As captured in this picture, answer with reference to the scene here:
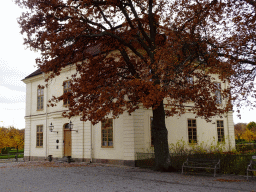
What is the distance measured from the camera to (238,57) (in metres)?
10.9

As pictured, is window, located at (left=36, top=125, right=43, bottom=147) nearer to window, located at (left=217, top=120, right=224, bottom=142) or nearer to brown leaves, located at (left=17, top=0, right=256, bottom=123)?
brown leaves, located at (left=17, top=0, right=256, bottom=123)

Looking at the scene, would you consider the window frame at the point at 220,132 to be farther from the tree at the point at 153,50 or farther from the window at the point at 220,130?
the tree at the point at 153,50

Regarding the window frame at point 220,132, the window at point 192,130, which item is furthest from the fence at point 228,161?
the window frame at point 220,132

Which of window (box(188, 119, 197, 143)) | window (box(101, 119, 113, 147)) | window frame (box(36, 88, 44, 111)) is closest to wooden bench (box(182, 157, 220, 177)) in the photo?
window (box(101, 119, 113, 147))

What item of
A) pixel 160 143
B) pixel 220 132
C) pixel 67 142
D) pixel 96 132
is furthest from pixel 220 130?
pixel 67 142

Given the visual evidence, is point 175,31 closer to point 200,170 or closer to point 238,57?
point 238,57

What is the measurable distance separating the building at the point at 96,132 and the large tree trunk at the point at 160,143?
8.77 feet

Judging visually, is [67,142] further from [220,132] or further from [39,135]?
[220,132]

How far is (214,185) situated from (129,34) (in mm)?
8585

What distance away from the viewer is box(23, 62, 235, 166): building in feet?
56.3

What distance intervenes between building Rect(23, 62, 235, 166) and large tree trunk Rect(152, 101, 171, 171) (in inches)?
105

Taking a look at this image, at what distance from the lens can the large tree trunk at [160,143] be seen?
1335 cm

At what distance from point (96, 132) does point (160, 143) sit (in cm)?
707

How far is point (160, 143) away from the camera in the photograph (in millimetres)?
13492
